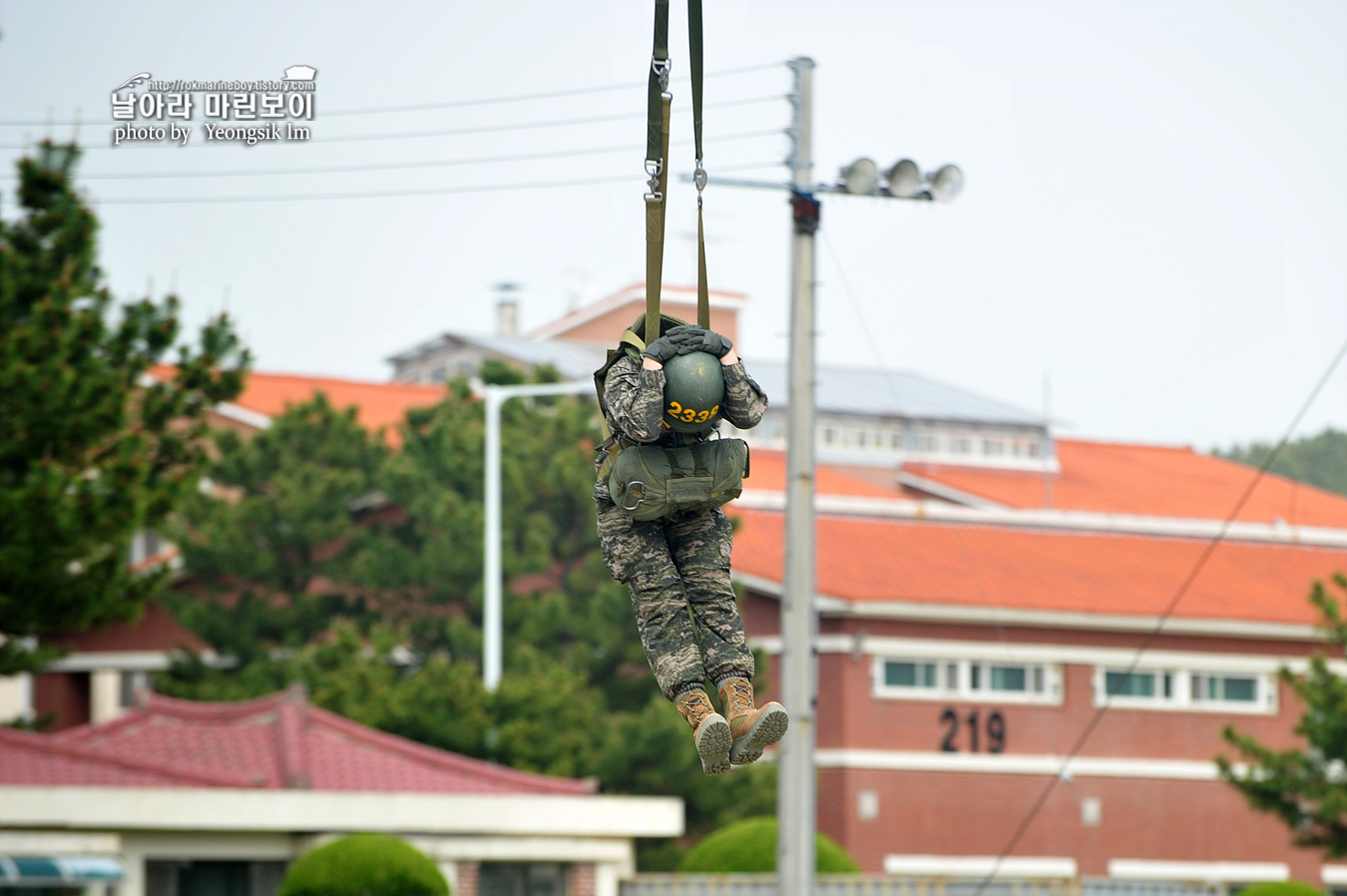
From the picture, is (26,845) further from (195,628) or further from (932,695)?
(932,695)

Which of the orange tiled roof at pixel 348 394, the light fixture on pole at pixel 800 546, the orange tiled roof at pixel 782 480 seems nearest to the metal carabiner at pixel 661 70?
the light fixture on pole at pixel 800 546

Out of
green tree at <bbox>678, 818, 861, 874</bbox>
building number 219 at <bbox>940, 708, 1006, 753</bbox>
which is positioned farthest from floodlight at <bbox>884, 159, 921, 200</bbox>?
building number 219 at <bbox>940, 708, 1006, 753</bbox>

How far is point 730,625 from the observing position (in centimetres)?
943

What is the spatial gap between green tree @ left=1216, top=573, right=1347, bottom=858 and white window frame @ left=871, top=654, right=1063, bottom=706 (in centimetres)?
1064

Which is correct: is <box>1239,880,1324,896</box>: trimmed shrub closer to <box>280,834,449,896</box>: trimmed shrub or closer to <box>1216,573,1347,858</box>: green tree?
<box>1216,573,1347,858</box>: green tree

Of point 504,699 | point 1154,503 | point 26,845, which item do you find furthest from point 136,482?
point 1154,503

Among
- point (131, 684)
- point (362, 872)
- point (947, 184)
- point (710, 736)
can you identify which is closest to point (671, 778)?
point (362, 872)

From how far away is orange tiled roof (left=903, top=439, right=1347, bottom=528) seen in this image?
194 ft

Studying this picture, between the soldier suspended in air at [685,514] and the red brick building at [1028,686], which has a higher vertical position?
the soldier suspended in air at [685,514]

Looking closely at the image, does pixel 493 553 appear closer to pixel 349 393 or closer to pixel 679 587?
pixel 349 393

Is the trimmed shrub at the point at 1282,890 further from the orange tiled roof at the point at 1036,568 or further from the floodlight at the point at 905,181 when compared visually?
the floodlight at the point at 905,181

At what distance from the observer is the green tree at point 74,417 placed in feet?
81.0

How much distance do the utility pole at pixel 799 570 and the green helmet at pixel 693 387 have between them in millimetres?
13543

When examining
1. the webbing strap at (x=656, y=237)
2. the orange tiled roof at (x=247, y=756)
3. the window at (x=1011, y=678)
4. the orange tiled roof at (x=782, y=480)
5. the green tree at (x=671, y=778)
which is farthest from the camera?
the orange tiled roof at (x=782, y=480)
